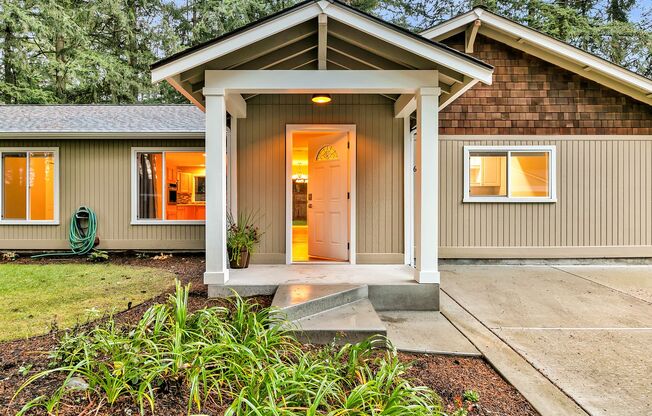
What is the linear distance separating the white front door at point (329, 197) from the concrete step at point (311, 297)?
1.70 metres

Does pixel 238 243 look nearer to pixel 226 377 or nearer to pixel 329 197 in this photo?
pixel 329 197

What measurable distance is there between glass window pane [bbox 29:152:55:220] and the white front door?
5.39m

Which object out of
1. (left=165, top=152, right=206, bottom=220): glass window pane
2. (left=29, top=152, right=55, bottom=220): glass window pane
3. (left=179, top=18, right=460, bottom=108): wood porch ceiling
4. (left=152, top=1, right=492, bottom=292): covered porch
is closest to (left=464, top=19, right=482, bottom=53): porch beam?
(left=152, top=1, right=492, bottom=292): covered porch

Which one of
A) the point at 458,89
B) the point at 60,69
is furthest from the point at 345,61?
the point at 60,69

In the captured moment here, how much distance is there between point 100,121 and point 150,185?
1.93 metres

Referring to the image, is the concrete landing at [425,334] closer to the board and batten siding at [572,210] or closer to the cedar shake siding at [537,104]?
the board and batten siding at [572,210]

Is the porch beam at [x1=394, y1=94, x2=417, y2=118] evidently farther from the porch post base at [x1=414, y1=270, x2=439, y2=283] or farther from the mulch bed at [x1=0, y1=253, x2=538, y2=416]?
the mulch bed at [x1=0, y1=253, x2=538, y2=416]

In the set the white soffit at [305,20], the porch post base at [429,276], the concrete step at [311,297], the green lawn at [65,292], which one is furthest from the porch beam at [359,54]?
the green lawn at [65,292]

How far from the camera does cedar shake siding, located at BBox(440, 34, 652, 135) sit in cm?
645

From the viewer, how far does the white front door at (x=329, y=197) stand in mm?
5637

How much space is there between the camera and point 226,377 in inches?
79.5

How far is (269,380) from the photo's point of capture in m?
1.88

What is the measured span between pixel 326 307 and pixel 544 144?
17.9 feet

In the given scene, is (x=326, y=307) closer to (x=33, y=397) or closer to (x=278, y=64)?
(x=33, y=397)
